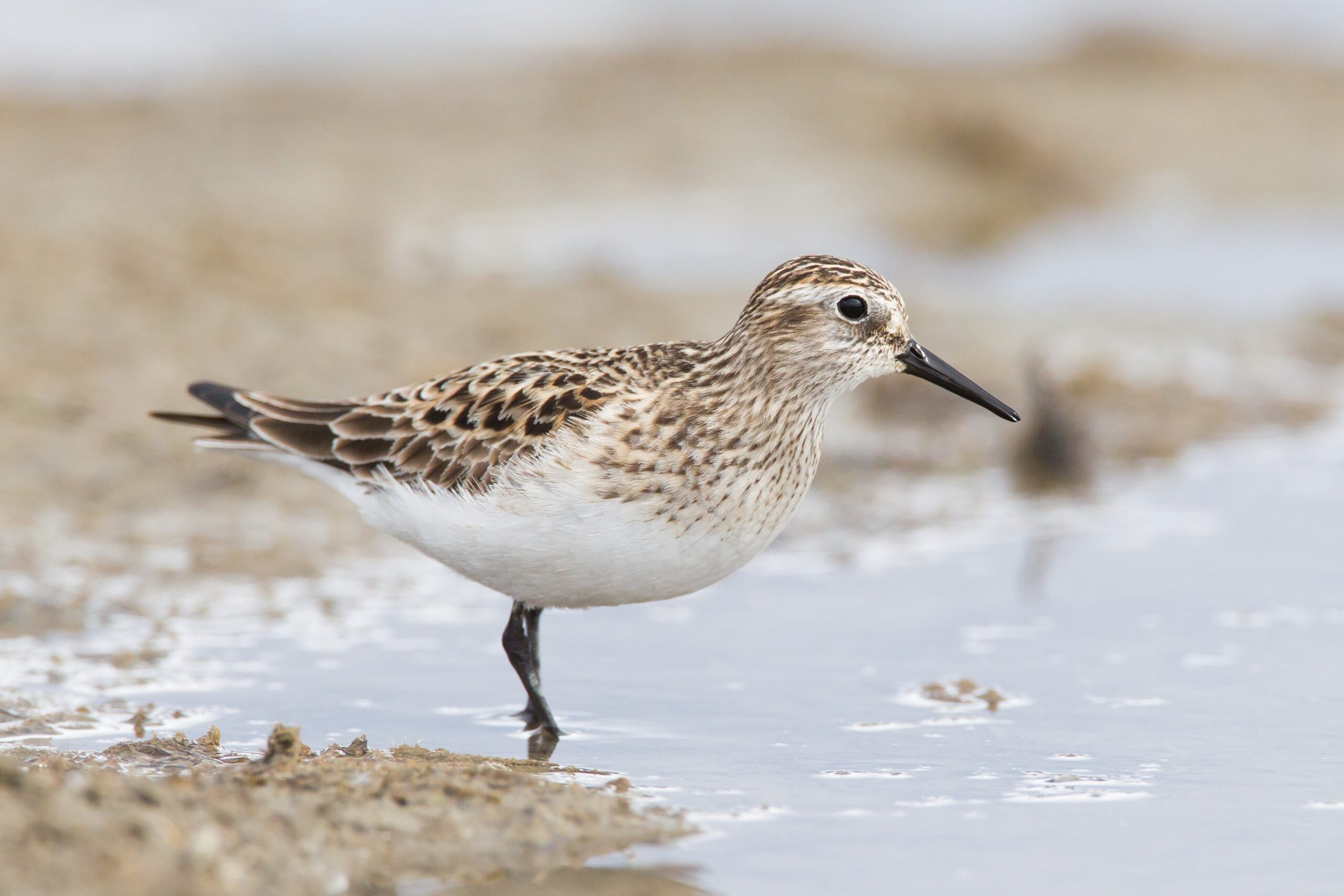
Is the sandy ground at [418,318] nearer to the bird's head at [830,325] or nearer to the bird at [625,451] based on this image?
the bird at [625,451]

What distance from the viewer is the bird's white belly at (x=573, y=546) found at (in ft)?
19.9

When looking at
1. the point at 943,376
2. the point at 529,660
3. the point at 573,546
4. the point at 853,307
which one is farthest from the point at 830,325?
the point at 529,660

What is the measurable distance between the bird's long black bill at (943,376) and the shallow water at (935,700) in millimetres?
1134

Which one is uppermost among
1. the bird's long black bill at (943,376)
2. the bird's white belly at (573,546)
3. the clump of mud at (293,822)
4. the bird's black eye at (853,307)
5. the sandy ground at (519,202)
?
the sandy ground at (519,202)

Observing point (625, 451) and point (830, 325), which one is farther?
point (830, 325)

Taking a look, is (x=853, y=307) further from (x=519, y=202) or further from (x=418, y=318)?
(x=519, y=202)

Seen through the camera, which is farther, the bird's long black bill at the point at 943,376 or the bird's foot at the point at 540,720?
the bird's long black bill at the point at 943,376


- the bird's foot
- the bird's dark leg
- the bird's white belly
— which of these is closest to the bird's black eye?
A: the bird's white belly

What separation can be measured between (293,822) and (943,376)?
314 cm

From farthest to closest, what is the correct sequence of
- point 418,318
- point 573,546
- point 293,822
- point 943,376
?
point 418,318, point 943,376, point 573,546, point 293,822

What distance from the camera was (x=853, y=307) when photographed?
6445 mm

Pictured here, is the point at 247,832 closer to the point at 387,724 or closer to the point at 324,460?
the point at 387,724

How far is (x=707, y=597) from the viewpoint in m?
8.23

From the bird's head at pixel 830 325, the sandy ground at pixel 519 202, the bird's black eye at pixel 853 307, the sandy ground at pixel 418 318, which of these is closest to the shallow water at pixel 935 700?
the sandy ground at pixel 418 318
